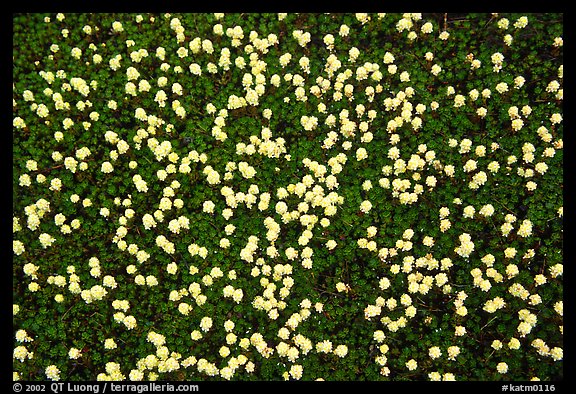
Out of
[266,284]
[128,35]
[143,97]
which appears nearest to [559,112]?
[266,284]

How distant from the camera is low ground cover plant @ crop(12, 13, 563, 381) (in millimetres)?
6543

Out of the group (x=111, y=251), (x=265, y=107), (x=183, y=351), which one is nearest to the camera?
(x=183, y=351)

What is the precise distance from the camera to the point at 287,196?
701 cm

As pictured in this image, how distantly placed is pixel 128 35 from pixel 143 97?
3.84 ft

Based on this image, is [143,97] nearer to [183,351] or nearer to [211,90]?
[211,90]

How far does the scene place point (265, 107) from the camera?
7.48 meters

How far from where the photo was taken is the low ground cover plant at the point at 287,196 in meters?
6.54
